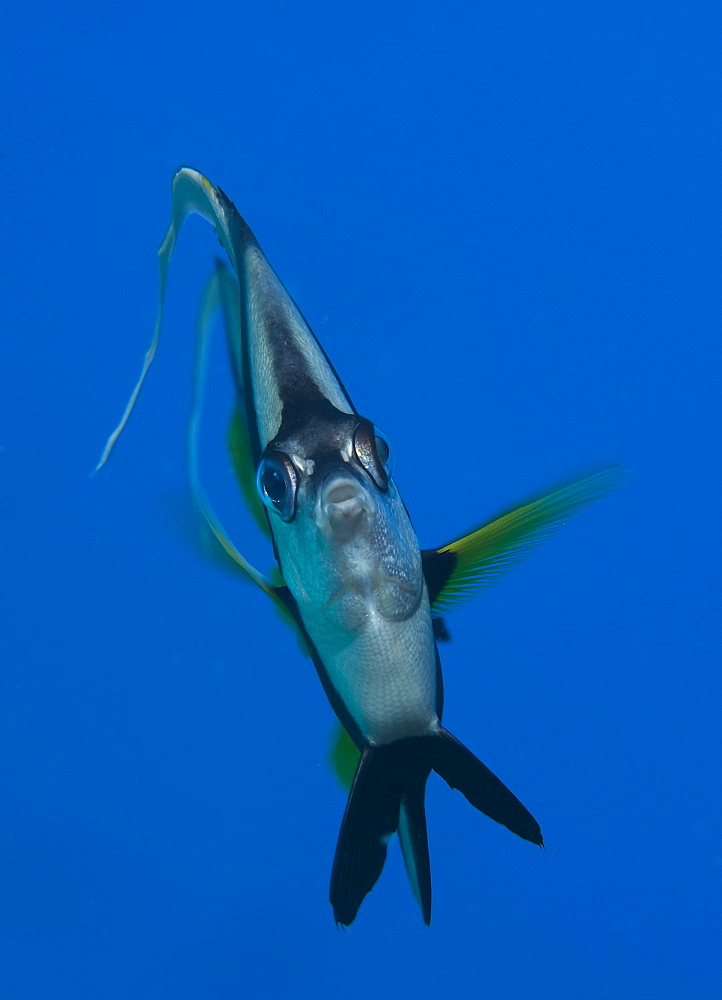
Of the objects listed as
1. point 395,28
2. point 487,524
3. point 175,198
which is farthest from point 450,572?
point 395,28

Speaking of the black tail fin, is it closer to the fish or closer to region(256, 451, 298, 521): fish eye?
the fish

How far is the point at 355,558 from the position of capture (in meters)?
0.78

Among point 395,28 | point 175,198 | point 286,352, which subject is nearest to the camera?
point 286,352

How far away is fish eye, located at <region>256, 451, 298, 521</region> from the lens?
2.60 feet

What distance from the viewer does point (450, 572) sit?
3.39ft

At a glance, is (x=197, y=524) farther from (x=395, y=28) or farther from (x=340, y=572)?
(x=395, y=28)

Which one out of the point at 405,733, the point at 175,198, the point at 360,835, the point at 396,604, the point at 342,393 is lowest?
the point at 360,835

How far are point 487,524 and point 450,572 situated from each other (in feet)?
0.31

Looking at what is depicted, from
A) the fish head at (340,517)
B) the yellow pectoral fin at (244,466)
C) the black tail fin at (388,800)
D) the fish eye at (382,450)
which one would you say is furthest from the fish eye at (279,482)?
the black tail fin at (388,800)

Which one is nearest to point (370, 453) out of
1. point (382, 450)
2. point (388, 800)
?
point (382, 450)

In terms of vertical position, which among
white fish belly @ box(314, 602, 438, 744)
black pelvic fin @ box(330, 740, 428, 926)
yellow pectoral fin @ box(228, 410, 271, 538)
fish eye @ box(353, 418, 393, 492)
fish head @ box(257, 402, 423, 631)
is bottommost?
black pelvic fin @ box(330, 740, 428, 926)

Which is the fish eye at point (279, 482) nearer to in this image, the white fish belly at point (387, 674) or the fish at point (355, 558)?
the fish at point (355, 558)

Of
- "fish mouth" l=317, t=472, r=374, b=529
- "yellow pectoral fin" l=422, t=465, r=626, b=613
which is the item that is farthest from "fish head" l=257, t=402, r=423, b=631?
"yellow pectoral fin" l=422, t=465, r=626, b=613

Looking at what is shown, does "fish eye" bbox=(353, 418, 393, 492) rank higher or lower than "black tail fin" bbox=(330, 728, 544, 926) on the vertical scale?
higher
